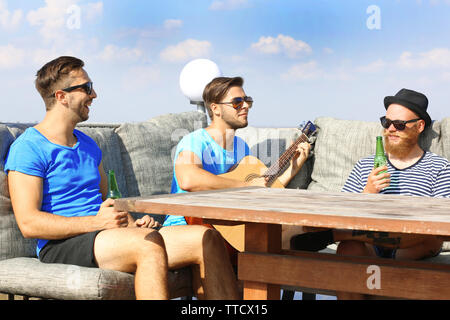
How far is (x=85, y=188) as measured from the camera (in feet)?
10.7

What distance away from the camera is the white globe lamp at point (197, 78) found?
17.9 ft

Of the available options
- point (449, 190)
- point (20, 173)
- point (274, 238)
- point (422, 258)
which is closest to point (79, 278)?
point (20, 173)

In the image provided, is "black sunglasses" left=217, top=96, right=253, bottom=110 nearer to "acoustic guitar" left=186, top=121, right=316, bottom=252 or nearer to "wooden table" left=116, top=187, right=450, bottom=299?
"acoustic guitar" left=186, top=121, right=316, bottom=252

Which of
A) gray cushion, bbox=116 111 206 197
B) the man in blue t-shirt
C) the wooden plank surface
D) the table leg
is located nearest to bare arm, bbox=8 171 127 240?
the man in blue t-shirt

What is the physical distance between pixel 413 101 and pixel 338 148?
747 mm

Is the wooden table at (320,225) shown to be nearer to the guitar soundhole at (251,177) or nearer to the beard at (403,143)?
the beard at (403,143)

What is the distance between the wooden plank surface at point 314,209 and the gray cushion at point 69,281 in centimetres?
45

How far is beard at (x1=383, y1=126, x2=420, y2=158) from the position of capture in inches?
147

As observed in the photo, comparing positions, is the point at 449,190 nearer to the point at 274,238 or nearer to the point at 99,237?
the point at 274,238

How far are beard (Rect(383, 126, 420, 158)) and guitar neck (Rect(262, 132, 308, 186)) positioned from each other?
822 mm

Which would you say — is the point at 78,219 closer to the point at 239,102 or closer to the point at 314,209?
the point at 314,209

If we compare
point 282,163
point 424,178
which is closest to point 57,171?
point 282,163

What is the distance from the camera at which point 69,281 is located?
2881 millimetres

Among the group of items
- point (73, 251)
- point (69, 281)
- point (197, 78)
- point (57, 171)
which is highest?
point (197, 78)
